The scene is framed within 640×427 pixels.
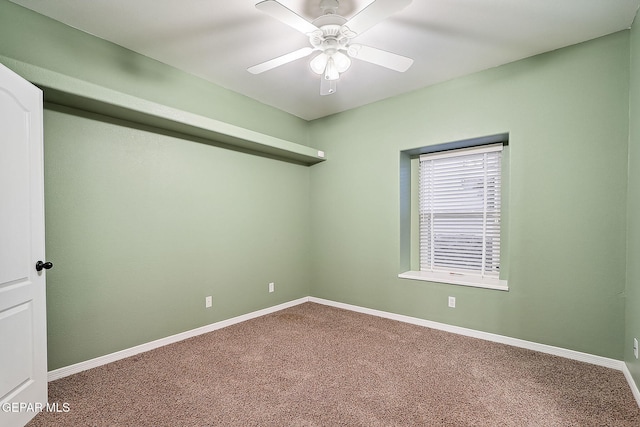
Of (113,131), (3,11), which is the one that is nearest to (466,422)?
(113,131)

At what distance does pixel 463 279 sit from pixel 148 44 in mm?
3979

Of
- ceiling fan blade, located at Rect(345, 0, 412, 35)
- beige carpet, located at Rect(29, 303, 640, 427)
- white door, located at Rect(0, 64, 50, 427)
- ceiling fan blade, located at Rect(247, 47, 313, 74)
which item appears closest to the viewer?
ceiling fan blade, located at Rect(345, 0, 412, 35)

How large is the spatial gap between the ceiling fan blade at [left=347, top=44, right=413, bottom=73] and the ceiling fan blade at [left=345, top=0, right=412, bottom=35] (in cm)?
20

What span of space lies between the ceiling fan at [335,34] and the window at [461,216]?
186 centimetres

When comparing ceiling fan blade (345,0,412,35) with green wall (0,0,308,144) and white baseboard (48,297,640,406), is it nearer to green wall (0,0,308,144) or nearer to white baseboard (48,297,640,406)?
green wall (0,0,308,144)

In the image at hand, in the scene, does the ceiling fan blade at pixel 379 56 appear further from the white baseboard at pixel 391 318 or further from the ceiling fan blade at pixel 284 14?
the white baseboard at pixel 391 318

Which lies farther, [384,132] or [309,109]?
[309,109]

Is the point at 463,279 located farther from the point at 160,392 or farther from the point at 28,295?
the point at 28,295

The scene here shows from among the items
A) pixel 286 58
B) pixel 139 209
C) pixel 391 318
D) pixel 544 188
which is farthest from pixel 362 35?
pixel 391 318

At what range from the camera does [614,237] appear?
2455 mm

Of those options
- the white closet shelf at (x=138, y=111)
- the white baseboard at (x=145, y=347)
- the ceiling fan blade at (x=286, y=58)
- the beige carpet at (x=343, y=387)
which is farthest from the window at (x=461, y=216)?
the ceiling fan blade at (x=286, y=58)

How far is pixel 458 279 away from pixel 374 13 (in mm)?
2866

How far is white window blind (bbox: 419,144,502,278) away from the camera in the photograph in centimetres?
334

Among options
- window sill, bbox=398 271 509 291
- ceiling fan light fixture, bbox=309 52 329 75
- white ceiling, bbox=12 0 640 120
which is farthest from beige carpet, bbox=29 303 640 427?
white ceiling, bbox=12 0 640 120
